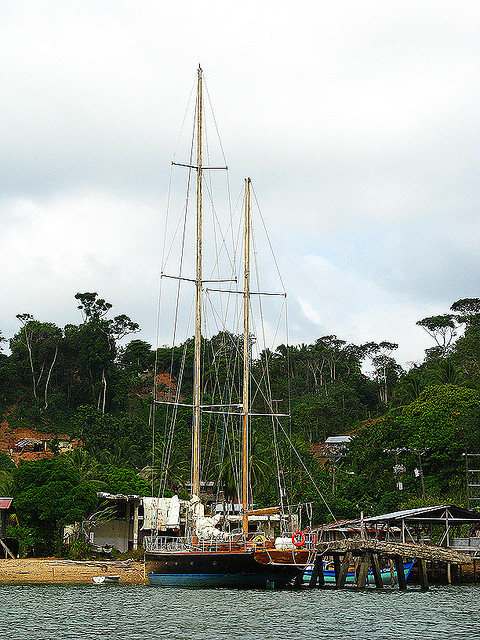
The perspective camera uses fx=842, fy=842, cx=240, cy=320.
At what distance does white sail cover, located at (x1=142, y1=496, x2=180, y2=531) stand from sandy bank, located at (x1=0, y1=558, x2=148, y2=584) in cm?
503

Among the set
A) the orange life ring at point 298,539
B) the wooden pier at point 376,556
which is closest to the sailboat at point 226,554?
the orange life ring at point 298,539

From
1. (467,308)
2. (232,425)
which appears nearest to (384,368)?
(467,308)

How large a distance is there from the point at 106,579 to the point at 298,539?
1395 cm

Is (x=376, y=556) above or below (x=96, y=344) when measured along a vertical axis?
below

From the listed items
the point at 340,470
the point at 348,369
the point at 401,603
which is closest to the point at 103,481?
the point at 340,470

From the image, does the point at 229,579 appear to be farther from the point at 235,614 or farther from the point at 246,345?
the point at 246,345

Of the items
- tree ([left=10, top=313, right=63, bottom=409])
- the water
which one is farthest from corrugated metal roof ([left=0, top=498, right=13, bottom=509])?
tree ([left=10, top=313, right=63, bottom=409])

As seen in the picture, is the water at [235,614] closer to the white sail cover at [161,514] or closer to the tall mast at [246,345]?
the white sail cover at [161,514]

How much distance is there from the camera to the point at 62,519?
53719mm

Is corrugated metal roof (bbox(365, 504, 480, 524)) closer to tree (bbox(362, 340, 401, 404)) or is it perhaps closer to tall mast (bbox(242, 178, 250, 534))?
tall mast (bbox(242, 178, 250, 534))

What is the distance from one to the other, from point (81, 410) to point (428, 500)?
176 ft

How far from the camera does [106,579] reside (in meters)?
48.9

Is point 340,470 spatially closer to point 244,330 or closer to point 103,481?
point 103,481

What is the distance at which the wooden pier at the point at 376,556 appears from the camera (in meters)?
40.5
